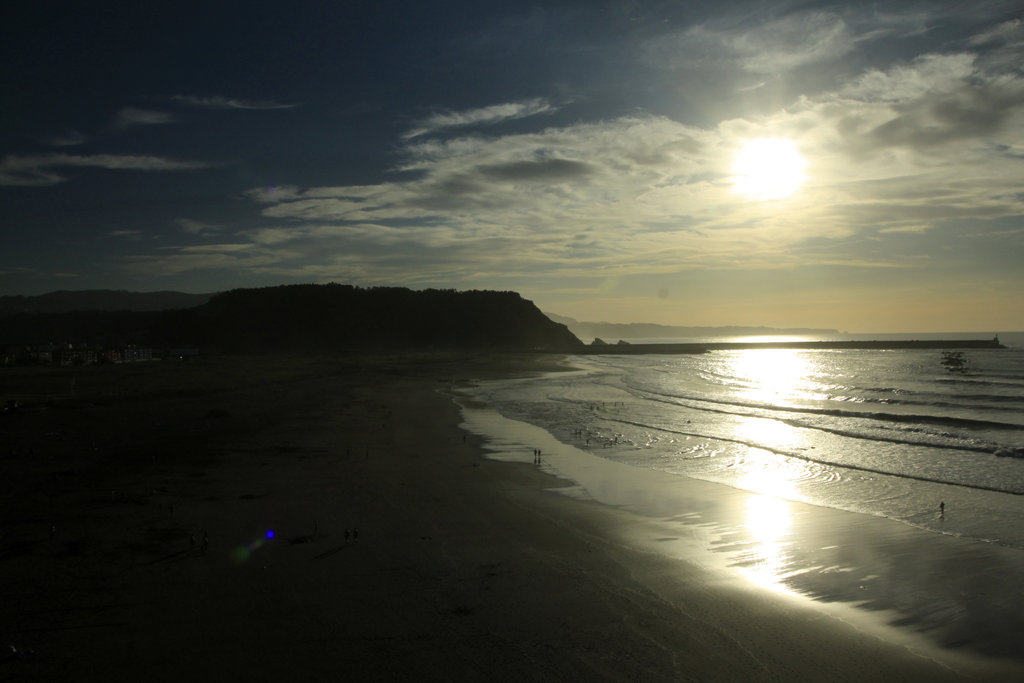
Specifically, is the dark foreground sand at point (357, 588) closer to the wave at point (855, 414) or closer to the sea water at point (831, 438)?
the sea water at point (831, 438)

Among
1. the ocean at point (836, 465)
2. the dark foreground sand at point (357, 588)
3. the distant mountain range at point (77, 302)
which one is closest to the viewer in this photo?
the dark foreground sand at point (357, 588)

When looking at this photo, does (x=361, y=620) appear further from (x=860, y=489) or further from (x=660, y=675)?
(x=860, y=489)

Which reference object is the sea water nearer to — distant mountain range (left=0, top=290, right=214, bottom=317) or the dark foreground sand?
the dark foreground sand

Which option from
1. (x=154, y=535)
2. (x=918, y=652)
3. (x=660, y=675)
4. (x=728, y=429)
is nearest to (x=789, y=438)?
(x=728, y=429)

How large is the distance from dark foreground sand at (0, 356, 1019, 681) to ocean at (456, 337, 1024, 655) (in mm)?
1783

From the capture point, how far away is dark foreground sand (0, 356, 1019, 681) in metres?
6.79

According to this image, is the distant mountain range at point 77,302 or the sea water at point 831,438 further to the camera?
the distant mountain range at point 77,302

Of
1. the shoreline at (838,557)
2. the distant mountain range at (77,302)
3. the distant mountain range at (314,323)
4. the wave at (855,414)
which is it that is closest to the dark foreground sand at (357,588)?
the shoreline at (838,557)

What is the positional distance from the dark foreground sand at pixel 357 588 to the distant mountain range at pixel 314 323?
107171 mm

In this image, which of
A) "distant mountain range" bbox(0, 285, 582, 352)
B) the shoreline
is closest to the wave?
the shoreline

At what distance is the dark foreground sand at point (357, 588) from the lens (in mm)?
6793

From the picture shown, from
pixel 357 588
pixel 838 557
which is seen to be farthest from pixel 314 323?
pixel 838 557

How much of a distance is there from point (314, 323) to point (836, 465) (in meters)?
121

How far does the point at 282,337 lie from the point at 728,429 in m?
109
